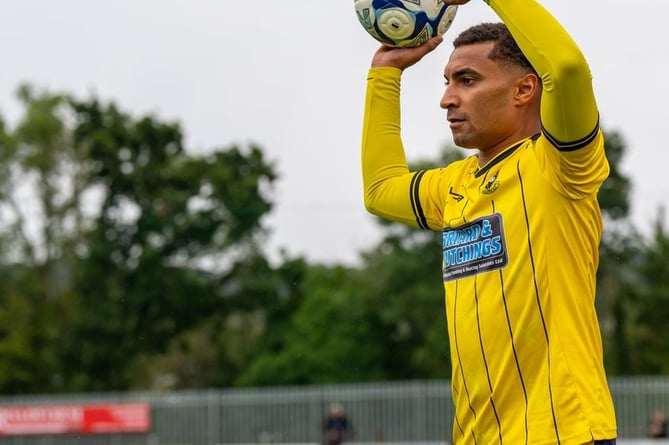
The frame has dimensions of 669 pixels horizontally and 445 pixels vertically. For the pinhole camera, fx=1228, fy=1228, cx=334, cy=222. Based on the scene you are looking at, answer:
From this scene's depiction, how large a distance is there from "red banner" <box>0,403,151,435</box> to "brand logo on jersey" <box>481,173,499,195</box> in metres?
27.5

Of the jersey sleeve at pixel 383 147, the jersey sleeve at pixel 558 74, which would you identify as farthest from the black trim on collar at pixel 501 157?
the jersey sleeve at pixel 383 147

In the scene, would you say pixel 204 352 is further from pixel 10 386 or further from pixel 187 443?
pixel 187 443

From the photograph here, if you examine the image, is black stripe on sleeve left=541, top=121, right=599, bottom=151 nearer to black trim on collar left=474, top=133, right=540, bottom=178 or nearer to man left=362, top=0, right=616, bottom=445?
man left=362, top=0, right=616, bottom=445

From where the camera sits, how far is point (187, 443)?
100 ft

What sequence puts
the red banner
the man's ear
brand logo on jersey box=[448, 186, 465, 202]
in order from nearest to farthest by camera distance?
the man's ear → brand logo on jersey box=[448, 186, 465, 202] → the red banner

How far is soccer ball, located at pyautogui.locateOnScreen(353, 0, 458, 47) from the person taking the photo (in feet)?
14.6

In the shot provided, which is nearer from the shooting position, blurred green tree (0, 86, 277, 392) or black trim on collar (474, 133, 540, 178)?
black trim on collar (474, 133, 540, 178)

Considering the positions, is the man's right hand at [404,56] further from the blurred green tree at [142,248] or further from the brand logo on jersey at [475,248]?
the blurred green tree at [142,248]

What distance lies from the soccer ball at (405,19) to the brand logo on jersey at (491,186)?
31.5 inches

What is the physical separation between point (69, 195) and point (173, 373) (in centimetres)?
857

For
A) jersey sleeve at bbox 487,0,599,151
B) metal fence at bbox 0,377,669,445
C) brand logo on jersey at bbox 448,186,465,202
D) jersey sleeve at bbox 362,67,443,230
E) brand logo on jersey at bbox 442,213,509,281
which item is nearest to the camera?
jersey sleeve at bbox 487,0,599,151

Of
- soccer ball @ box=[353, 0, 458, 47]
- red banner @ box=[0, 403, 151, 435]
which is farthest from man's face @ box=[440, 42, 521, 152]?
red banner @ box=[0, 403, 151, 435]

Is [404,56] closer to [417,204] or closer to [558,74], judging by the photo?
[417,204]

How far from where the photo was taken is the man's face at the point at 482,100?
3977mm
